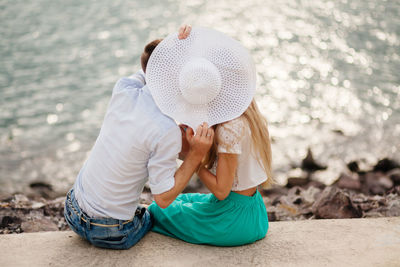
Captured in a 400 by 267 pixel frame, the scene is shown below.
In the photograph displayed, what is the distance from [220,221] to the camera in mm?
3250

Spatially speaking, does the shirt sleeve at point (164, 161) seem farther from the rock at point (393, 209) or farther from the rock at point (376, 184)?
the rock at point (376, 184)

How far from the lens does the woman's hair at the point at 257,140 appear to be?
2.97 meters

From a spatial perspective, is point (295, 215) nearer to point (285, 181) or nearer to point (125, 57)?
point (285, 181)

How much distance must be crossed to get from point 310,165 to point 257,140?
4.10m

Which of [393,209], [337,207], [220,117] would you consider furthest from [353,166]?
[220,117]

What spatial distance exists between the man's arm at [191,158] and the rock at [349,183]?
3.57 meters

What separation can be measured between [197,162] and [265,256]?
2.78 feet

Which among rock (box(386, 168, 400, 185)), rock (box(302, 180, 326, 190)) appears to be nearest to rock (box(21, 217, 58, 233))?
rock (box(302, 180, 326, 190))

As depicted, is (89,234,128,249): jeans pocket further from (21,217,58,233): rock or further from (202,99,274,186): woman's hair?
(21,217,58,233): rock

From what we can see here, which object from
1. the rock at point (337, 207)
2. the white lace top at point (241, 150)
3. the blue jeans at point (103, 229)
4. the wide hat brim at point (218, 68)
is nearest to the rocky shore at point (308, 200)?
the rock at point (337, 207)

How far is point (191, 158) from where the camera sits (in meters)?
2.91

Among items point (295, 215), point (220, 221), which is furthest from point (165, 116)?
point (295, 215)

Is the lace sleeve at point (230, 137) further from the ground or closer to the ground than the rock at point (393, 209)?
further from the ground

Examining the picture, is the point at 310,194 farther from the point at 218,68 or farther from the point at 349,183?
the point at 218,68
